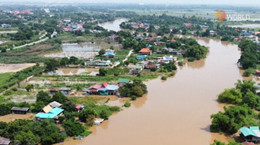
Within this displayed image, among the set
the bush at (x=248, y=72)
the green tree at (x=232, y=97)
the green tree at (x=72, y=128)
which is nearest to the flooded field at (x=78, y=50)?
the bush at (x=248, y=72)

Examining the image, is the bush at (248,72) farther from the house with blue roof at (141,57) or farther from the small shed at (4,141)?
the small shed at (4,141)

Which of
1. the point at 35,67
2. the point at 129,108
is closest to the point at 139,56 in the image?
the point at 35,67

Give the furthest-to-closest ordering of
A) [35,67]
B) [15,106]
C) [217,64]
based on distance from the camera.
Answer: [217,64] → [35,67] → [15,106]

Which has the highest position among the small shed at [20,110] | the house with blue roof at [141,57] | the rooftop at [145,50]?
the rooftop at [145,50]

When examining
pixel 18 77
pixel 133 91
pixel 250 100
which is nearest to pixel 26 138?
pixel 133 91

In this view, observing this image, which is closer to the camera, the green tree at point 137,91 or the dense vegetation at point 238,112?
the dense vegetation at point 238,112

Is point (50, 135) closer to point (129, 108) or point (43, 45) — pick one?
point (129, 108)
